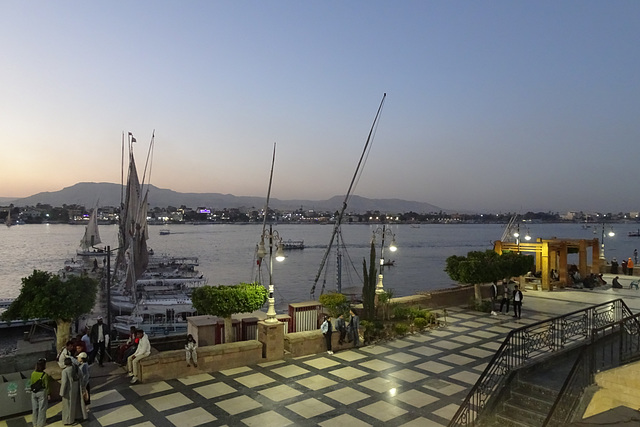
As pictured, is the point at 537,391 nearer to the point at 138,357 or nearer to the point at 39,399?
the point at 138,357

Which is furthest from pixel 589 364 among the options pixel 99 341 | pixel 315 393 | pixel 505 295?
pixel 99 341

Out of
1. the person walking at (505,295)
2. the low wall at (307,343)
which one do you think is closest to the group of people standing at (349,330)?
the low wall at (307,343)

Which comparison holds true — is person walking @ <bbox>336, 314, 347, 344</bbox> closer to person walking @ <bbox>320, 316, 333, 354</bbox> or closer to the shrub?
person walking @ <bbox>320, 316, 333, 354</bbox>

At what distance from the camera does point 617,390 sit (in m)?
8.77

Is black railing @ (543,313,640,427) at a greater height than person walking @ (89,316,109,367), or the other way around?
black railing @ (543,313,640,427)

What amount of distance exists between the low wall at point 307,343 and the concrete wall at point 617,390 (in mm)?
7359

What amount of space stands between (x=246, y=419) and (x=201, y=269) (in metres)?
83.2

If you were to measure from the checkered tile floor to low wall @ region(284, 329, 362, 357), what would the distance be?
0.92ft

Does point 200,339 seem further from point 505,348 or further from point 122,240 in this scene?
point 122,240

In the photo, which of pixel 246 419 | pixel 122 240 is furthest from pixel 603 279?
pixel 122 240

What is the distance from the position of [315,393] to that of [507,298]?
12988 mm

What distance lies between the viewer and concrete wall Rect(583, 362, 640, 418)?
853cm

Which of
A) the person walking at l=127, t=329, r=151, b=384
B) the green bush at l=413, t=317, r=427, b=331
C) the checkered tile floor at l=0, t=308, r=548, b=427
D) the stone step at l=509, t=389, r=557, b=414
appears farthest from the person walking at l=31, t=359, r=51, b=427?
the green bush at l=413, t=317, r=427, b=331

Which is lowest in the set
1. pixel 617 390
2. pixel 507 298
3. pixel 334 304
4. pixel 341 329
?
pixel 341 329
